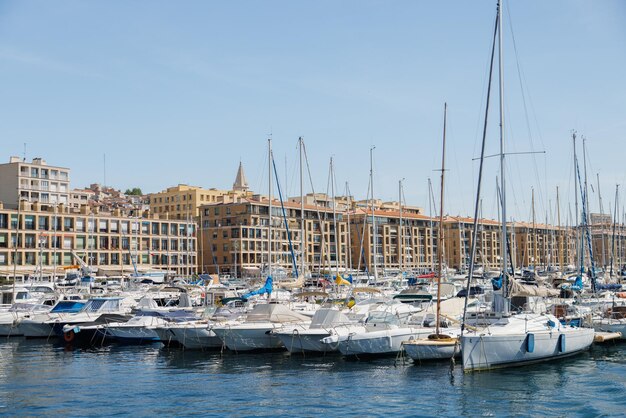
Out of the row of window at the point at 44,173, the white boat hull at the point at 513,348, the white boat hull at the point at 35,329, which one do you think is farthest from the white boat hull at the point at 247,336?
the row of window at the point at 44,173

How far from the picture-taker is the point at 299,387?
26.7 m

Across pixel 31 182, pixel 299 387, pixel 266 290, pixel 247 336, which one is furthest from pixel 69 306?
pixel 31 182

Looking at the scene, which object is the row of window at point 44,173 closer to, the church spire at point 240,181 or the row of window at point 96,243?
the row of window at point 96,243

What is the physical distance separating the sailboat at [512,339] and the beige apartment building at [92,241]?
202 feet

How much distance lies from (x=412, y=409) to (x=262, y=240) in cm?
9680

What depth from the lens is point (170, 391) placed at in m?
26.2

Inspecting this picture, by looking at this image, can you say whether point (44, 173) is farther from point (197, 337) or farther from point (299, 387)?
point (299, 387)

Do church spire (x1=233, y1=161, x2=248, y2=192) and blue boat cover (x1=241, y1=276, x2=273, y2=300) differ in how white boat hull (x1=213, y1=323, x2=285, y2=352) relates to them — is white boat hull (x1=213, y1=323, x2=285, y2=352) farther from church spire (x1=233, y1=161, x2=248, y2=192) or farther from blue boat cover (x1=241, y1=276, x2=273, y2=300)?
church spire (x1=233, y1=161, x2=248, y2=192)

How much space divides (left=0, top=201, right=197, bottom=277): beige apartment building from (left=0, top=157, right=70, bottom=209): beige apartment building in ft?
54.6

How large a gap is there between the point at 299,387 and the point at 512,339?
8669mm

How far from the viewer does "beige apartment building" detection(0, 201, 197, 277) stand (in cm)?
9300

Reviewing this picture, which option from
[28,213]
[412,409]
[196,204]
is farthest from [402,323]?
[196,204]

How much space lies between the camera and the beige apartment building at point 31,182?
11912 cm

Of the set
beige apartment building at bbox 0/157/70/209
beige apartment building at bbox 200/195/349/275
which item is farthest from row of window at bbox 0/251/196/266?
beige apartment building at bbox 0/157/70/209
